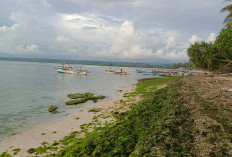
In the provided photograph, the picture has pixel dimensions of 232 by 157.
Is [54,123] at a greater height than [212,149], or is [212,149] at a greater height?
[212,149]

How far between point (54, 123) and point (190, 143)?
11.5 meters

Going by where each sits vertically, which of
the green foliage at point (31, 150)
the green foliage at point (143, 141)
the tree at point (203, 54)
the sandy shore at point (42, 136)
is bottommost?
the sandy shore at point (42, 136)

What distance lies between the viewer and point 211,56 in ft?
84.8

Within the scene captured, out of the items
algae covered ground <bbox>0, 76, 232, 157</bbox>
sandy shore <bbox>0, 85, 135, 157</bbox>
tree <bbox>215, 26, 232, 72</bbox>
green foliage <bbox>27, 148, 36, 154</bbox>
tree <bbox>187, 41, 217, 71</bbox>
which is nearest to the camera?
algae covered ground <bbox>0, 76, 232, 157</bbox>

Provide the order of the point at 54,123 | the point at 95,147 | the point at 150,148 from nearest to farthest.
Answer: the point at 150,148 < the point at 95,147 < the point at 54,123

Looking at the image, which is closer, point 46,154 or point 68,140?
point 46,154

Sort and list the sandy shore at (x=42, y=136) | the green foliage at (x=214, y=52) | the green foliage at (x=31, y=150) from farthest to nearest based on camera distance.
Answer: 1. the green foliage at (x=214, y=52)
2. the sandy shore at (x=42, y=136)
3. the green foliage at (x=31, y=150)

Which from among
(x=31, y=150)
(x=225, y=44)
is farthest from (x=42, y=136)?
(x=225, y=44)

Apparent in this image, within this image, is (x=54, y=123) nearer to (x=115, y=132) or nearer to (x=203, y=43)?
(x=115, y=132)

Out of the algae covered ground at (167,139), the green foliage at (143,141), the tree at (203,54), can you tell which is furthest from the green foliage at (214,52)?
the green foliage at (143,141)

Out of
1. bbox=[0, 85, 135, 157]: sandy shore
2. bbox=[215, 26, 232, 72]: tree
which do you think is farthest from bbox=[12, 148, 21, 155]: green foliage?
bbox=[215, 26, 232, 72]: tree

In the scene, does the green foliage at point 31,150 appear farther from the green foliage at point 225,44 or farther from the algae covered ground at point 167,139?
the green foliage at point 225,44

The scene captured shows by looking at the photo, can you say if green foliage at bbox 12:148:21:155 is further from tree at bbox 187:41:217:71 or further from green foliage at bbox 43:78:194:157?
tree at bbox 187:41:217:71

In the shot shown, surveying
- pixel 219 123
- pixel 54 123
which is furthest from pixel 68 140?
pixel 219 123
